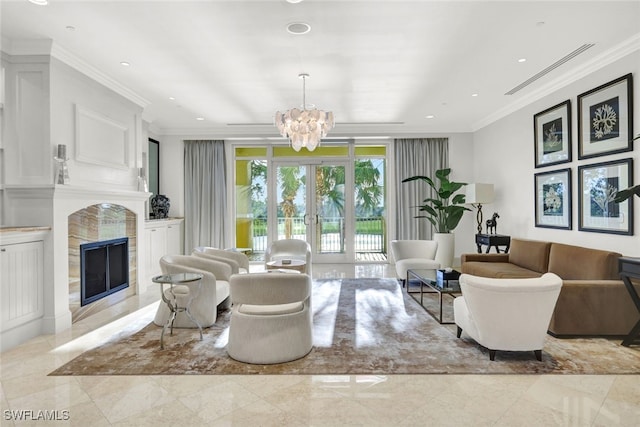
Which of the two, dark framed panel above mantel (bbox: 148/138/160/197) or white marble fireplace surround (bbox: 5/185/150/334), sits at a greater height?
dark framed panel above mantel (bbox: 148/138/160/197)

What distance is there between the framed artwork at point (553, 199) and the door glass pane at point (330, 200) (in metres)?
3.87

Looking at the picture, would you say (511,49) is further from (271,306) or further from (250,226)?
(250,226)

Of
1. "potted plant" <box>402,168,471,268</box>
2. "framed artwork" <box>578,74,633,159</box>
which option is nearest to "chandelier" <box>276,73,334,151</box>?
"potted plant" <box>402,168,471,268</box>

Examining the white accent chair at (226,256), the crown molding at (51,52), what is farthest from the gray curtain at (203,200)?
the crown molding at (51,52)

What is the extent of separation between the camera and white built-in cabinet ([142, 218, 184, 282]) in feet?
20.6

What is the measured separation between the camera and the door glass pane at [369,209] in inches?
331

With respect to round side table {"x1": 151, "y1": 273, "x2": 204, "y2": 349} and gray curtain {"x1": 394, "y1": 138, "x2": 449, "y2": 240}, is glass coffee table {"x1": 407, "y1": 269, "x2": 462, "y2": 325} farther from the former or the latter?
gray curtain {"x1": 394, "y1": 138, "x2": 449, "y2": 240}

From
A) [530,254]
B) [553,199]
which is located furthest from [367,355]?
[553,199]

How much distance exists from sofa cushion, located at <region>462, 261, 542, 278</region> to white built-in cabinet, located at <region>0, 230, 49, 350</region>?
16.5ft

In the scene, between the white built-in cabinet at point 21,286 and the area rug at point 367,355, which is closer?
the area rug at point 367,355

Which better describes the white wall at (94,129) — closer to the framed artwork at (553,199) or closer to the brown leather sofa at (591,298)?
the brown leather sofa at (591,298)

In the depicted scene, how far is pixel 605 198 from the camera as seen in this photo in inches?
169

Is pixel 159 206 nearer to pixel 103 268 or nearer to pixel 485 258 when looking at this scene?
pixel 103 268

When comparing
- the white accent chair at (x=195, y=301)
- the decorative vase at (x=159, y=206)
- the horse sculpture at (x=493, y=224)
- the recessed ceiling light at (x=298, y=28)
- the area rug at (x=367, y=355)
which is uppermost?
the recessed ceiling light at (x=298, y=28)
